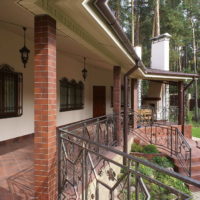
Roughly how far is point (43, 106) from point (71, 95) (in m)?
6.26

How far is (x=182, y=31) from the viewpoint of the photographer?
18.5m

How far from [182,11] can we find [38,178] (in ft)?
67.5

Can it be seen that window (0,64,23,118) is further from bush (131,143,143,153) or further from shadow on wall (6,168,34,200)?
bush (131,143,143,153)

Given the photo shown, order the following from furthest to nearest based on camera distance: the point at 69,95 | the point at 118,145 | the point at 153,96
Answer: the point at 153,96 < the point at 69,95 < the point at 118,145

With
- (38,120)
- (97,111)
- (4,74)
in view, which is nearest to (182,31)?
(97,111)

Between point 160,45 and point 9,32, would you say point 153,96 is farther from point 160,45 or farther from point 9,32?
point 9,32

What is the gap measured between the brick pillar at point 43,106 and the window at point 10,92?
285cm

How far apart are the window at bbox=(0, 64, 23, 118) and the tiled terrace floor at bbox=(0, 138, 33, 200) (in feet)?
2.74

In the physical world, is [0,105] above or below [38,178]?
above

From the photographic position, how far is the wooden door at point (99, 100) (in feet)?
36.6

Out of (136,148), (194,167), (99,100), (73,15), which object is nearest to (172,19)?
(99,100)

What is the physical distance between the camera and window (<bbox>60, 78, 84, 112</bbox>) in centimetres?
796

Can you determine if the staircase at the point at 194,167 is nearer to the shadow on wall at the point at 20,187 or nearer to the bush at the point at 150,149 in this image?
the bush at the point at 150,149

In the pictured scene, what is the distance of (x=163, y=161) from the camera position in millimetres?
6570
